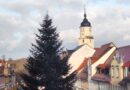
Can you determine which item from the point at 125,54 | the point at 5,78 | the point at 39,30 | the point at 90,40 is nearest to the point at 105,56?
the point at 125,54

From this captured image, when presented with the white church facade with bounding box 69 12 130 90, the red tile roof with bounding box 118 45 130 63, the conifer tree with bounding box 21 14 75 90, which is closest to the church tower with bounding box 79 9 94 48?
the white church facade with bounding box 69 12 130 90

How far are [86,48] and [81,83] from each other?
31.0ft

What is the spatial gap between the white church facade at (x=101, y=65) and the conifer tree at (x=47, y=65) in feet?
73.7

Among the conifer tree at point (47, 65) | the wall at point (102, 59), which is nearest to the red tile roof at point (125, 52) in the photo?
the wall at point (102, 59)

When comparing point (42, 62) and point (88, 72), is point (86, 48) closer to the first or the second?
point (88, 72)

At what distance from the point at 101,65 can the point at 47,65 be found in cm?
3980

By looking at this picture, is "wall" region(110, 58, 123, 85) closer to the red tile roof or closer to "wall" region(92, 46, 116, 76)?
the red tile roof

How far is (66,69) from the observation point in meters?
53.4

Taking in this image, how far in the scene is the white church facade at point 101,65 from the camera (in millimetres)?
78312

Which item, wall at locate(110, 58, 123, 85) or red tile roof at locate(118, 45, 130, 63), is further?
red tile roof at locate(118, 45, 130, 63)

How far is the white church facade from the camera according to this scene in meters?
78.3

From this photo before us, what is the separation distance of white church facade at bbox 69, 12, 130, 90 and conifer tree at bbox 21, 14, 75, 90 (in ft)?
73.7

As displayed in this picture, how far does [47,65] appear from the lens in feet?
168

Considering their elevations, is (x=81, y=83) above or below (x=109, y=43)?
below
